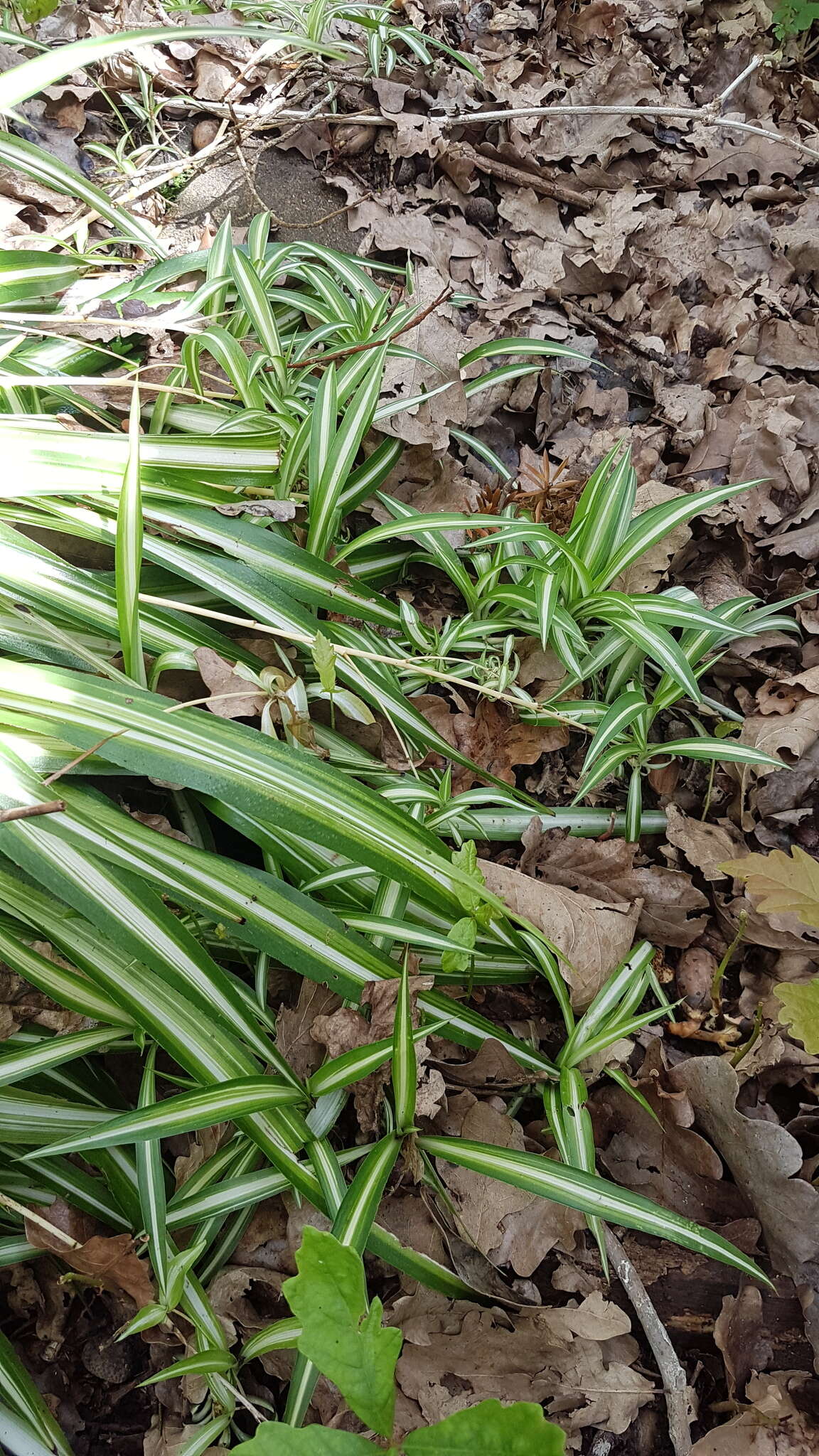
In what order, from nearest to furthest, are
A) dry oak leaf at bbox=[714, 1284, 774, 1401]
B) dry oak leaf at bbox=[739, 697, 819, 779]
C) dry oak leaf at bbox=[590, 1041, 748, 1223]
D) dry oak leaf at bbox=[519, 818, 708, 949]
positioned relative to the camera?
1. dry oak leaf at bbox=[714, 1284, 774, 1401]
2. dry oak leaf at bbox=[590, 1041, 748, 1223]
3. dry oak leaf at bbox=[519, 818, 708, 949]
4. dry oak leaf at bbox=[739, 697, 819, 779]

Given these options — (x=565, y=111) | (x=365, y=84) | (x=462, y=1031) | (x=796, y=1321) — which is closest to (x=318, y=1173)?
(x=462, y=1031)

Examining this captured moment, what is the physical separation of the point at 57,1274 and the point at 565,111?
294 centimetres

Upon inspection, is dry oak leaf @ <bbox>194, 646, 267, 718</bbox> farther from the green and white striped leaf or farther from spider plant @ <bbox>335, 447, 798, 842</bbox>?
the green and white striped leaf

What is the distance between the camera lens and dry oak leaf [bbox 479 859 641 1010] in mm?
1267

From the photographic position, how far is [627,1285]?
107 cm

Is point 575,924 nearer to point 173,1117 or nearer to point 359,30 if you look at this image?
point 173,1117

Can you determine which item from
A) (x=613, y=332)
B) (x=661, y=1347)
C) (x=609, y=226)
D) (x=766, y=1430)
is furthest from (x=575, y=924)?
(x=609, y=226)

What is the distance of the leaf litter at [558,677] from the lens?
3.48 feet

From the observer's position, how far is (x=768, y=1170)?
1121mm

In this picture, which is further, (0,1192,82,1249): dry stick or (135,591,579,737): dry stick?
(135,591,579,737): dry stick

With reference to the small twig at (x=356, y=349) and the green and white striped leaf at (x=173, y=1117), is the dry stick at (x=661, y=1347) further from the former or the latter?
the small twig at (x=356, y=349)

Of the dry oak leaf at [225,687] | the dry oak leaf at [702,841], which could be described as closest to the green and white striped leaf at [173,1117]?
the dry oak leaf at [225,687]

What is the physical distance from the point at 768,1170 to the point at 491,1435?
0.62m

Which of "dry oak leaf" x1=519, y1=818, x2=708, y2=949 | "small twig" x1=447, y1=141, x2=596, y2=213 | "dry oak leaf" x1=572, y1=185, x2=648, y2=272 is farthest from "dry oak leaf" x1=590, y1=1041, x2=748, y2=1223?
"small twig" x1=447, y1=141, x2=596, y2=213
